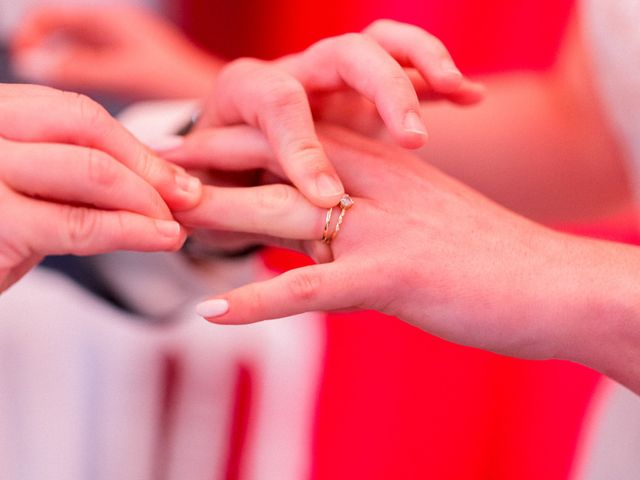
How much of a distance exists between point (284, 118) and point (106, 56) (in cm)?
73

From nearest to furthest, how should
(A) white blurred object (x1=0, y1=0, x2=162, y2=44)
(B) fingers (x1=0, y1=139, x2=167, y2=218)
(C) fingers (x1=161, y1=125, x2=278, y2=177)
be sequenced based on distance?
(B) fingers (x1=0, y1=139, x2=167, y2=218), (C) fingers (x1=161, y1=125, x2=278, y2=177), (A) white blurred object (x1=0, y1=0, x2=162, y2=44)

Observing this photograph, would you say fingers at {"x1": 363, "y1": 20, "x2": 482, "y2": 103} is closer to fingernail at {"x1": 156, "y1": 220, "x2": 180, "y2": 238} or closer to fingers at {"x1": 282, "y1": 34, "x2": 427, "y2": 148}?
fingers at {"x1": 282, "y1": 34, "x2": 427, "y2": 148}

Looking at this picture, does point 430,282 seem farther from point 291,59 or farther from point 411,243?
point 291,59

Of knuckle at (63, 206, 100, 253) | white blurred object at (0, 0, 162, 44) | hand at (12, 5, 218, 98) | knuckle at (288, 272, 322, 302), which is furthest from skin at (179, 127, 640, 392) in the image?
white blurred object at (0, 0, 162, 44)

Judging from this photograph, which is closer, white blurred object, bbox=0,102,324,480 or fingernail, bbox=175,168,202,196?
fingernail, bbox=175,168,202,196

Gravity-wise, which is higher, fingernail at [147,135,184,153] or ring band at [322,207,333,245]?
fingernail at [147,135,184,153]

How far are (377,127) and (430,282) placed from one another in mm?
232

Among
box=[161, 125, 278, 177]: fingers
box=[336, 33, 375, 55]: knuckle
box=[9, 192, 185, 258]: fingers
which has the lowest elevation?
box=[9, 192, 185, 258]: fingers

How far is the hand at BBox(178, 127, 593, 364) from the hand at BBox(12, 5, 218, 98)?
653 mm

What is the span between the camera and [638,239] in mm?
1457

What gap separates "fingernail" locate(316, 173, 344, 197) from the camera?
26.8 inches

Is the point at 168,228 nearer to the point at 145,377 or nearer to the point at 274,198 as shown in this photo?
the point at 274,198

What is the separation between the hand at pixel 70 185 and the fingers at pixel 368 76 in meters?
0.20

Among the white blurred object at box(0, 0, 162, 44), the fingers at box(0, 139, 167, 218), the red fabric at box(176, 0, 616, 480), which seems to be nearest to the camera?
the fingers at box(0, 139, 167, 218)
